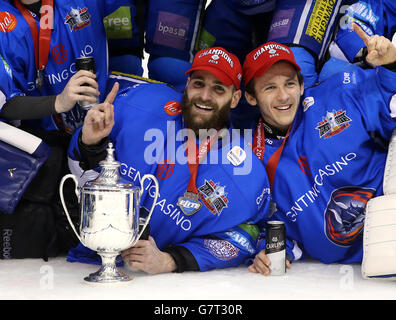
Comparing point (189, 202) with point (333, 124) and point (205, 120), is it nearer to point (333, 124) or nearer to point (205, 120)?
point (205, 120)

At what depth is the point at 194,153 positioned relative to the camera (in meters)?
2.45

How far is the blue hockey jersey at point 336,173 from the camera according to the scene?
247 cm

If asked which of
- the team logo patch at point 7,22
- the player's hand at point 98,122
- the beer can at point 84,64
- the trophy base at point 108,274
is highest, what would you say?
the team logo patch at point 7,22

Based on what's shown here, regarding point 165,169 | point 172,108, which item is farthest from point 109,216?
point 172,108

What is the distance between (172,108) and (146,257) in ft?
2.16

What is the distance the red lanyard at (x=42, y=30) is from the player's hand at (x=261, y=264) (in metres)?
1.19

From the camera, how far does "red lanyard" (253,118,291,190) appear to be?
2543 mm

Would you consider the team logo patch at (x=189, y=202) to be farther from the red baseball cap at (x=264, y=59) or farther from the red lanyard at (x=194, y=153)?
the red baseball cap at (x=264, y=59)

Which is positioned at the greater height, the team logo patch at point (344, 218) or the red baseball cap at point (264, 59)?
the red baseball cap at point (264, 59)

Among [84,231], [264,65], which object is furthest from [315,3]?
[84,231]

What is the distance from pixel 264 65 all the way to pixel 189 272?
876mm

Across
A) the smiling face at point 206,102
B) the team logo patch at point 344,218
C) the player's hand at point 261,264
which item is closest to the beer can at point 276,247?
the player's hand at point 261,264

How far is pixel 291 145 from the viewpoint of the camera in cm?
255

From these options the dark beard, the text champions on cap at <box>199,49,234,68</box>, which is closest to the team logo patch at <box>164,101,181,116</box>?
the dark beard
